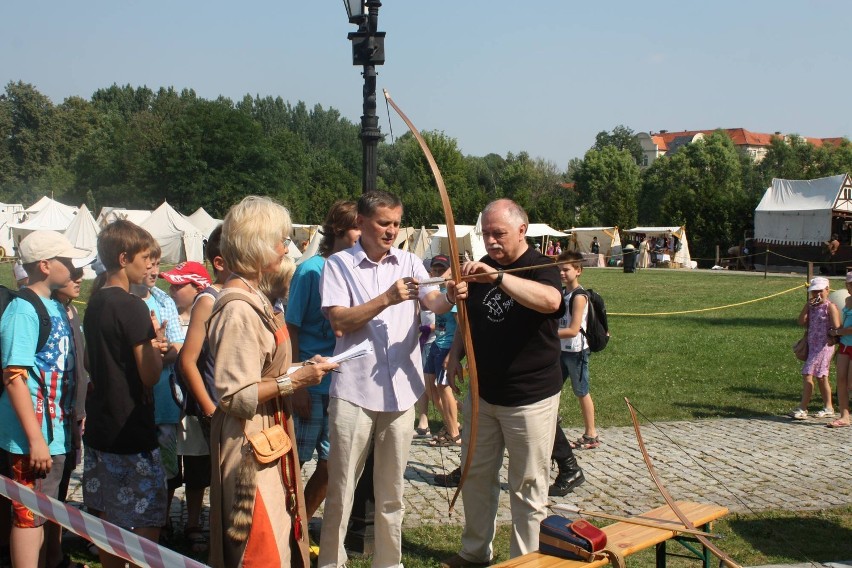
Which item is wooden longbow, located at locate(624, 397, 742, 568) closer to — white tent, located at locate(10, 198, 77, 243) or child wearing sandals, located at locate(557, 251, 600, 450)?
child wearing sandals, located at locate(557, 251, 600, 450)

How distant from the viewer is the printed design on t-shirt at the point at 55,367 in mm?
3781

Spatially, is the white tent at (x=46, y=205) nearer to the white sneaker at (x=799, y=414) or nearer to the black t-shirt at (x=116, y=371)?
the white sneaker at (x=799, y=414)

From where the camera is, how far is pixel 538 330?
441 centimetres

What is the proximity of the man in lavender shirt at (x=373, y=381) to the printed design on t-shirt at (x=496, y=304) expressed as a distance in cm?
39

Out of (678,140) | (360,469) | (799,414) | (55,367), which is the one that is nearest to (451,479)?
(360,469)

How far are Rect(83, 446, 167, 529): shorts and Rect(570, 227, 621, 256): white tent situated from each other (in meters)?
52.2

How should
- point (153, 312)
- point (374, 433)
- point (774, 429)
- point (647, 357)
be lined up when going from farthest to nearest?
point (647, 357) < point (774, 429) < point (153, 312) < point (374, 433)

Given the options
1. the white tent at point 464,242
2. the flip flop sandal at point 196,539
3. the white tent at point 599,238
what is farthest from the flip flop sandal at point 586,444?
the white tent at point 599,238

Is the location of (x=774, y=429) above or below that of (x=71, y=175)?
below

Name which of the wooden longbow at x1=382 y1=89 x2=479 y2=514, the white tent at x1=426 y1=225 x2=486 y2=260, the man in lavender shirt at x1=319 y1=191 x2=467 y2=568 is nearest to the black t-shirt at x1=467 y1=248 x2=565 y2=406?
the wooden longbow at x1=382 y1=89 x2=479 y2=514

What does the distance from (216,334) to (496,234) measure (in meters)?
1.80

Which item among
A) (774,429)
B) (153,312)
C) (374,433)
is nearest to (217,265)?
(153,312)

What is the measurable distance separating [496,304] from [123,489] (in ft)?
6.82

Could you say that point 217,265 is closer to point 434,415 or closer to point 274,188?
point 434,415
